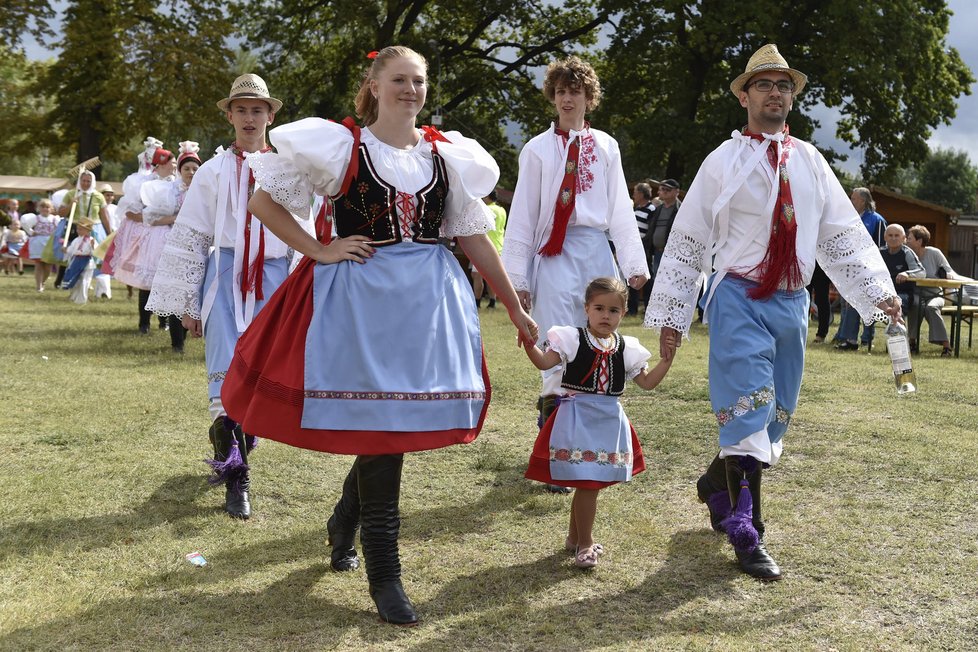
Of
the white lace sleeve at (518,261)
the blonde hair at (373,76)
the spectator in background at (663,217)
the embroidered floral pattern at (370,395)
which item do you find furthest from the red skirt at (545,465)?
the spectator in background at (663,217)

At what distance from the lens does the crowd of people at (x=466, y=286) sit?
3861 mm

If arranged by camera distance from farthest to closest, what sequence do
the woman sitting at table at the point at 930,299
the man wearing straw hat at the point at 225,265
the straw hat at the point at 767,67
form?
1. the woman sitting at table at the point at 930,299
2. the man wearing straw hat at the point at 225,265
3. the straw hat at the point at 767,67

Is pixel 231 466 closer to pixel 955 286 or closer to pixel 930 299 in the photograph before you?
pixel 955 286

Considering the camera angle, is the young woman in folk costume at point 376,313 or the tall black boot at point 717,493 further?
the tall black boot at point 717,493

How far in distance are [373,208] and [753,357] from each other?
1760 mm

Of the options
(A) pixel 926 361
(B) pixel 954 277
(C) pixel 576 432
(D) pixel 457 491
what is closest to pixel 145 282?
(D) pixel 457 491

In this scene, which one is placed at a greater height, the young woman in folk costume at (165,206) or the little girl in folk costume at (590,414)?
the young woman in folk costume at (165,206)

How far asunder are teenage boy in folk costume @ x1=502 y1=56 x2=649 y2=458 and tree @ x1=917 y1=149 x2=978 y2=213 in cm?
7991

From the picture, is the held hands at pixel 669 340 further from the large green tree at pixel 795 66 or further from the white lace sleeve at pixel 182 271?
the large green tree at pixel 795 66

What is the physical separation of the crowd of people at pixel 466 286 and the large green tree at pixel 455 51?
2565cm

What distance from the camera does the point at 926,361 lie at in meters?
12.7

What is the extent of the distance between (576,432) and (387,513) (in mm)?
997

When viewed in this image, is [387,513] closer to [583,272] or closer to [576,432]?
[576,432]

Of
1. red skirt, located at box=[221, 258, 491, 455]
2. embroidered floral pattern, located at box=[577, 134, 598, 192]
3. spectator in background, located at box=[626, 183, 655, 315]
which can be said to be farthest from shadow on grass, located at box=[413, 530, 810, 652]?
spectator in background, located at box=[626, 183, 655, 315]
